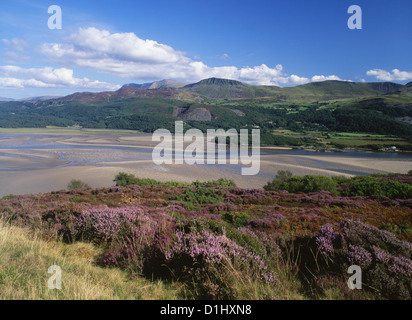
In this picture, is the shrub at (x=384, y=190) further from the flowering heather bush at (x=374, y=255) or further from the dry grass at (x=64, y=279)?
the dry grass at (x=64, y=279)

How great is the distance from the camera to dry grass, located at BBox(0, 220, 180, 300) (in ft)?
9.79

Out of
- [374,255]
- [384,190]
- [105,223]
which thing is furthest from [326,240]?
[384,190]

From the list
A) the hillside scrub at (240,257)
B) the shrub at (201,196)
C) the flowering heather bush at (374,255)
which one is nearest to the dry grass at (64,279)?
the hillside scrub at (240,257)

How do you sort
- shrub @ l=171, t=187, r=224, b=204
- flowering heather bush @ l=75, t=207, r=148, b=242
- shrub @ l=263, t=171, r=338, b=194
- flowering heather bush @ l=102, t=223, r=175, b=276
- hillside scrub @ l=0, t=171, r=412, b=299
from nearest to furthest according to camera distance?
1. hillside scrub @ l=0, t=171, r=412, b=299
2. flowering heather bush @ l=102, t=223, r=175, b=276
3. flowering heather bush @ l=75, t=207, r=148, b=242
4. shrub @ l=171, t=187, r=224, b=204
5. shrub @ l=263, t=171, r=338, b=194

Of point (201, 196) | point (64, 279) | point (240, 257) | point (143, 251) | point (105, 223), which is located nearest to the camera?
point (64, 279)

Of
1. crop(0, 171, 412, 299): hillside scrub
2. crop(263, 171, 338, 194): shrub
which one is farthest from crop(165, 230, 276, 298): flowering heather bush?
crop(263, 171, 338, 194): shrub

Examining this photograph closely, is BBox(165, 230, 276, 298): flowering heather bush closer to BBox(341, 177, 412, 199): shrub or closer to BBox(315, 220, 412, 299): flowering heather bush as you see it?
BBox(315, 220, 412, 299): flowering heather bush

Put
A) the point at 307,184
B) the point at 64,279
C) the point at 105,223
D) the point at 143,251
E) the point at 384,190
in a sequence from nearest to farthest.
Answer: the point at 64,279 < the point at 143,251 < the point at 105,223 < the point at 384,190 < the point at 307,184

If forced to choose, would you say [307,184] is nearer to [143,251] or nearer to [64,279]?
[143,251]

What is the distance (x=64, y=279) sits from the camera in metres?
3.40

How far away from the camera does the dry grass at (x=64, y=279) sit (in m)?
2.98
